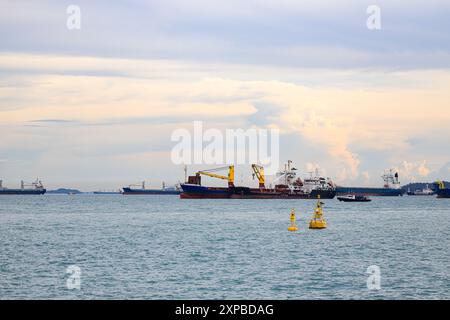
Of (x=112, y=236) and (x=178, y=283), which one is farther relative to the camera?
(x=112, y=236)

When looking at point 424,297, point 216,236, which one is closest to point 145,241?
point 216,236

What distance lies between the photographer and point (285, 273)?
47875 millimetres

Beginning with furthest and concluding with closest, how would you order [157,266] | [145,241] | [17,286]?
[145,241] → [157,266] → [17,286]

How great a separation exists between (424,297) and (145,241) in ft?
140

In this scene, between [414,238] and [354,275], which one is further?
[414,238]

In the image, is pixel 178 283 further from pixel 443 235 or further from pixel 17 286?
pixel 443 235

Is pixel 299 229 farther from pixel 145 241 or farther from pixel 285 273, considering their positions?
pixel 285 273
